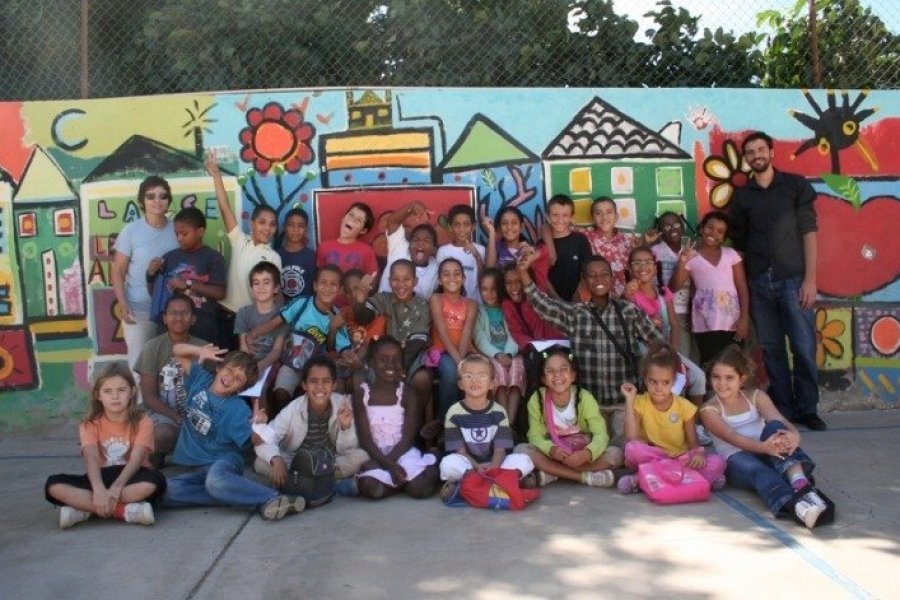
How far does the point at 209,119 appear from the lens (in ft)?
23.3

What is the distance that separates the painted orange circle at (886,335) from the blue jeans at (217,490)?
15.5 feet

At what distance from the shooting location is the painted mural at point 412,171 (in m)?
7.03

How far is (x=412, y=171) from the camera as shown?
7.13m

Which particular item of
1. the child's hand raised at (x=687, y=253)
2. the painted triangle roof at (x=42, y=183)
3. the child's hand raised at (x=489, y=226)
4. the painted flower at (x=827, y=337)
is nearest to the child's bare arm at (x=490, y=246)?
the child's hand raised at (x=489, y=226)

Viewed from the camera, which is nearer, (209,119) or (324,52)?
(209,119)

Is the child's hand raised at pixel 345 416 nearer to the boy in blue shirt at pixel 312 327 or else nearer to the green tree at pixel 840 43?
the boy in blue shirt at pixel 312 327

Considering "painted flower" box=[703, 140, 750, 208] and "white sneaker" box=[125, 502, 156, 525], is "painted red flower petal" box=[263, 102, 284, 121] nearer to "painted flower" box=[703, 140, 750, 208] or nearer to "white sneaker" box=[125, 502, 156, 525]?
"painted flower" box=[703, 140, 750, 208]

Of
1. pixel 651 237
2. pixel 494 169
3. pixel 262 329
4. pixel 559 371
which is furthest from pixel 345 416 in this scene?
pixel 651 237

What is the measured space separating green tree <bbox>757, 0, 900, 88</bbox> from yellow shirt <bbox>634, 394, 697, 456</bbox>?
13.1 ft

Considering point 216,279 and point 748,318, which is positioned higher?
point 216,279

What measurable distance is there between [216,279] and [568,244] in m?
2.41

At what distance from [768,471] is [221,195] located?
409 cm

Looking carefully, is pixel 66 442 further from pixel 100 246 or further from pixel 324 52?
pixel 324 52

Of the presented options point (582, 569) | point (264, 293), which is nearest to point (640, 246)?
point (264, 293)
